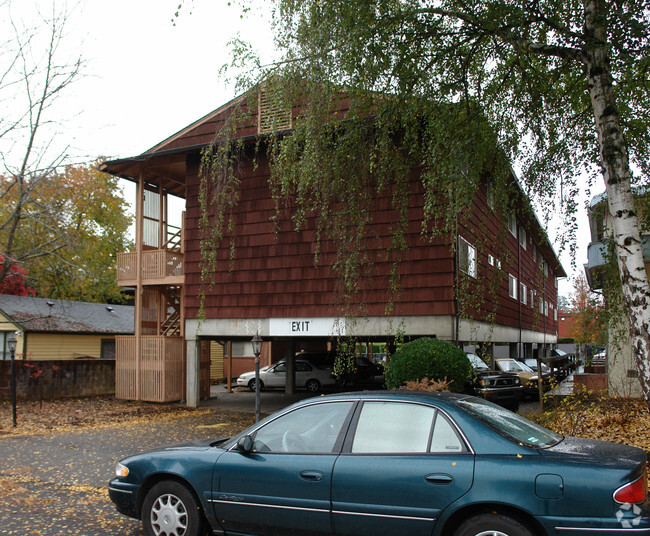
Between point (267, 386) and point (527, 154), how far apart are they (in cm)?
1853

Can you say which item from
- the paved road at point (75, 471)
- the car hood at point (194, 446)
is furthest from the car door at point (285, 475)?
the paved road at point (75, 471)

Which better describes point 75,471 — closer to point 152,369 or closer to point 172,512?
point 172,512

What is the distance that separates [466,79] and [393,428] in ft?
17.9

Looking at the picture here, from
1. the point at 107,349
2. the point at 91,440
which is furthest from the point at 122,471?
the point at 107,349

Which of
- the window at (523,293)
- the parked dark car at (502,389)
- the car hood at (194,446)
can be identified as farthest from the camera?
the window at (523,293)

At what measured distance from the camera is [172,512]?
198 inches

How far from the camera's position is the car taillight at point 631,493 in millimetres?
3645

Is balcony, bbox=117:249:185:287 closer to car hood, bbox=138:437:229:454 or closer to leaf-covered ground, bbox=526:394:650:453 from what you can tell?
leaf-covered ground, bbox=526:394:650:453

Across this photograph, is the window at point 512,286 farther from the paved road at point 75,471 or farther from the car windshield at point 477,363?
the paved road at point 75,471

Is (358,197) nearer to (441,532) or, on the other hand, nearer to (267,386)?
(441,532)

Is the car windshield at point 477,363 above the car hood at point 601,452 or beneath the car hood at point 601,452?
beneath

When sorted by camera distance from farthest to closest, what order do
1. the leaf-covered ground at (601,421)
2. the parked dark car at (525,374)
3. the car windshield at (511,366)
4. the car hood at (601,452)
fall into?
the car windshield at (511,366), the parked dark car at (525,374), the leaf-covered ground at (601,421), the car hood at (601,452)

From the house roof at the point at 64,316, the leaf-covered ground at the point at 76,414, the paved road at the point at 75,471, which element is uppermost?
the house roof at the point at 64,316

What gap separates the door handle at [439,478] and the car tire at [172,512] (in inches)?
82.5
